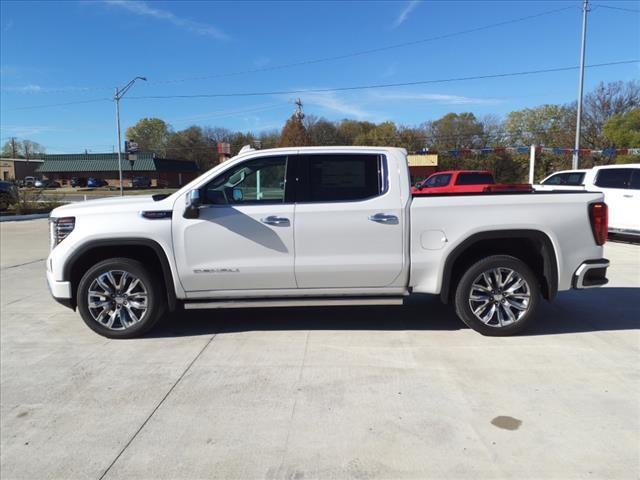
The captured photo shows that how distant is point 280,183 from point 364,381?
216 cm

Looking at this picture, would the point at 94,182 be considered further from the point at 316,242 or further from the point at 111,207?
the point at 316,242

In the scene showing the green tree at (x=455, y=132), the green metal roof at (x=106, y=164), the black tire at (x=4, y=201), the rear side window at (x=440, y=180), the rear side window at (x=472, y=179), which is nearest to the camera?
the rear side window at (x=472, y=179)

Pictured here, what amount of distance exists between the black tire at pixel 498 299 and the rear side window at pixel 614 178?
29.5 feet

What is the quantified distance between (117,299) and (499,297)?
393 centimetres

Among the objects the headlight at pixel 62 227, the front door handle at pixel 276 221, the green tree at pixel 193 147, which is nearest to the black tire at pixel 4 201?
the headlight at pixel 62 227

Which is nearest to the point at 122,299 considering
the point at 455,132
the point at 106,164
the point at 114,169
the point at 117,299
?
the point at 117,299

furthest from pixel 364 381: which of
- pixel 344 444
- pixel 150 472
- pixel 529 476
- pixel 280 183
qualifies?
pixel 280 183

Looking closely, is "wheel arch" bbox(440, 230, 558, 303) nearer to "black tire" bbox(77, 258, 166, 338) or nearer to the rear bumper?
the rear bumper

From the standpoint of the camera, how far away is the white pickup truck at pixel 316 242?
15.7 ft

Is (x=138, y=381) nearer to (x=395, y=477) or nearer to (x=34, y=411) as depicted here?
(x=34, y=411)

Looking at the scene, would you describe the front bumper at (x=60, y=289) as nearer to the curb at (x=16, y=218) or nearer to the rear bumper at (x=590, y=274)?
the rear bumper at (x=590, y=274)

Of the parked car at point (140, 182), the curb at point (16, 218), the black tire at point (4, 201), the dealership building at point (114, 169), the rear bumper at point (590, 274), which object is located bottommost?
the curb at point (16, 218)

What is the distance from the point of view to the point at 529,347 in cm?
468

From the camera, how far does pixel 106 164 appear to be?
74750 mm
